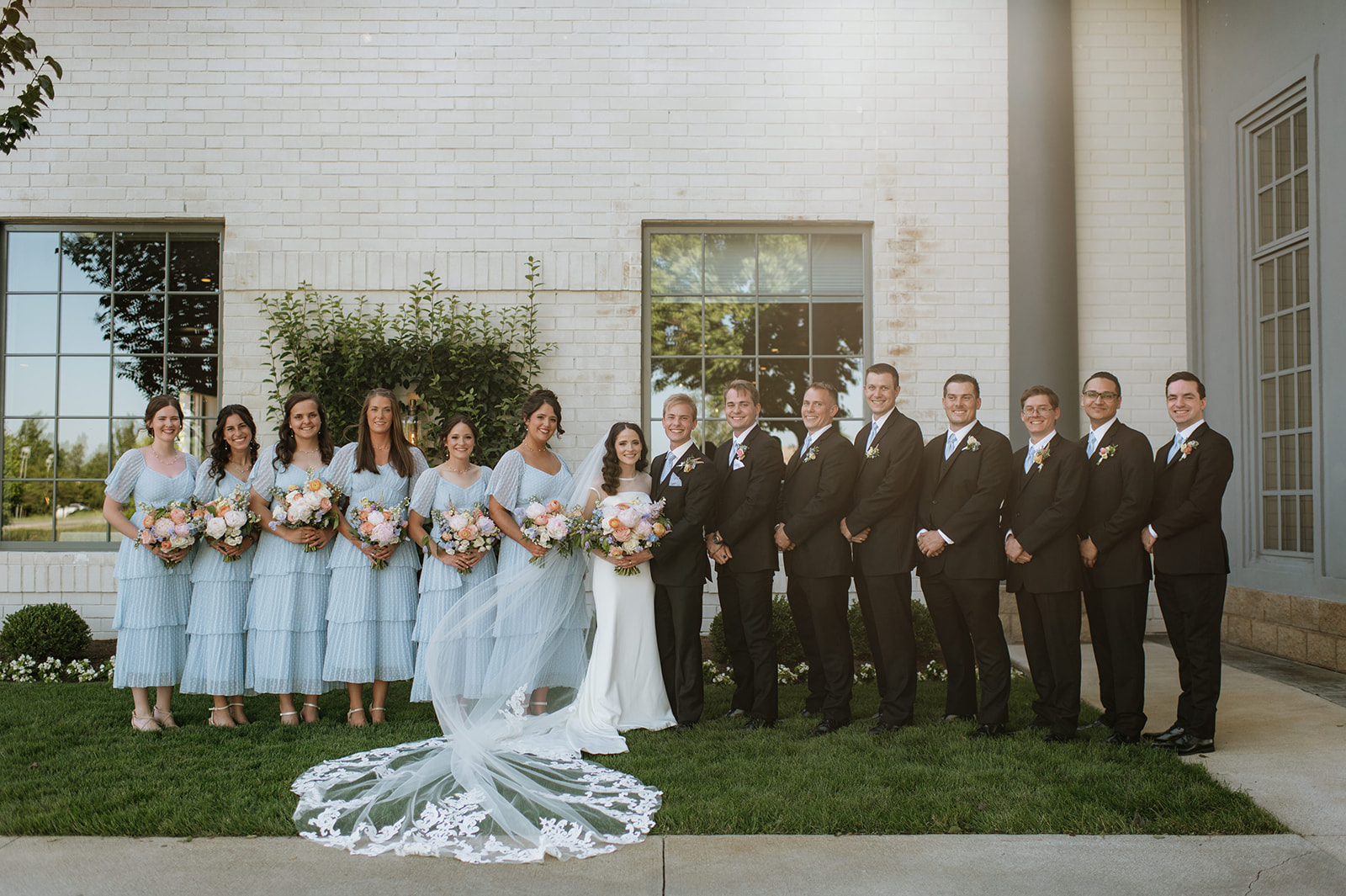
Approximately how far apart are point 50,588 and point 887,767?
741 cm

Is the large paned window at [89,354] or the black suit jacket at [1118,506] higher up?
the large paned window at [89,354]

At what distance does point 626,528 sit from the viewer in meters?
5.56

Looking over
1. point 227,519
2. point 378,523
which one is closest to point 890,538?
point 378,523

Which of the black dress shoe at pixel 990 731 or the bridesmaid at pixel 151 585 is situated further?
the bridesmaid at pixel 151 585

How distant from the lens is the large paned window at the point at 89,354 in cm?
875

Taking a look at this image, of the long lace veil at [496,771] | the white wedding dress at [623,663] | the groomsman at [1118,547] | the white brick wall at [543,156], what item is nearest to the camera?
the long lace veil at [496,771]

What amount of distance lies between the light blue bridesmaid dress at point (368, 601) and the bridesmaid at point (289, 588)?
102mm

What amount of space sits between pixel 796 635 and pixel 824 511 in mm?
2372

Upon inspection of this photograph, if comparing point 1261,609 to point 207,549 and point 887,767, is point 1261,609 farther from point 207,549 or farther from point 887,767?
point 207,549

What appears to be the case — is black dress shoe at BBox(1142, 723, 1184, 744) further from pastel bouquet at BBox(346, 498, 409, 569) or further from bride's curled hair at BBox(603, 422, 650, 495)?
pastel bouquet at BBox(346, 498, 409, 569)

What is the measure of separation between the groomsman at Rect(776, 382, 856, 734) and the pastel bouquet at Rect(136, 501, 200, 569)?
3448 mm

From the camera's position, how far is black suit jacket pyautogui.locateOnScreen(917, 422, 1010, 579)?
5391 mm

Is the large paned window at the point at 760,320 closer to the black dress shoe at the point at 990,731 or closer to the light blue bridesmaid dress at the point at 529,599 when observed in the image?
the light blue bridesmaid dress at the point at 529,599

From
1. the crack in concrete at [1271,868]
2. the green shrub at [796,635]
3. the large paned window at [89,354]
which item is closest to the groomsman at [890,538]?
the green shrub at [796,635]
